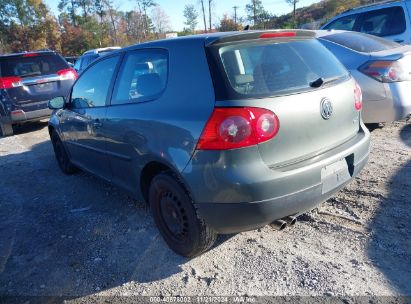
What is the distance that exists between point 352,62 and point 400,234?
9.01ft

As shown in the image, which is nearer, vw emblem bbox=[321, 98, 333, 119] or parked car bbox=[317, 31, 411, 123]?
vw emblem bbox=[321, 98, 333, 119]

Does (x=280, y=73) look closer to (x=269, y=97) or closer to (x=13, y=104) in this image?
(x=269, y=97)

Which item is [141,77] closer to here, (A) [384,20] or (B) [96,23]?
(A) [384,20]

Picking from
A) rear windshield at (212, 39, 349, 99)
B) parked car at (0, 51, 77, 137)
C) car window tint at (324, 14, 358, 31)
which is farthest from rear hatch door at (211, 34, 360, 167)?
parked car at (0, 51, 77, 137)

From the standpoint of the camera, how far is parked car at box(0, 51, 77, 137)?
25.7 ft

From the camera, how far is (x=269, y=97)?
93.7 inches

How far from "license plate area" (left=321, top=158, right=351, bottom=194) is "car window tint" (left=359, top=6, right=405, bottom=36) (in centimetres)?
561

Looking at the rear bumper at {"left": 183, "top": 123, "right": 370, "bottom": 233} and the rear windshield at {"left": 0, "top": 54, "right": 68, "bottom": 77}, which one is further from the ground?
the rear windshield at {"left": 0, "top": 54, "right": 68, "bottom": 77}

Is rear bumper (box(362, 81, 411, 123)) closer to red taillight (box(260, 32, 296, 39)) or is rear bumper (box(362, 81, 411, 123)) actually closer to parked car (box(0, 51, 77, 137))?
red taillight (box(260, 32, 296, 39))

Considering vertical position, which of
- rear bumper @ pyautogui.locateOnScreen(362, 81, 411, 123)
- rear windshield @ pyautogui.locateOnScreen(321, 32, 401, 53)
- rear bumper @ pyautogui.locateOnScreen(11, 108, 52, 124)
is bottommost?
rear bumper @ pyautogui.locateOnScreen(11, 108, 52, 124)

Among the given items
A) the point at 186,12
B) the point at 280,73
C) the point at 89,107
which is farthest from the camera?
the point at 186,12

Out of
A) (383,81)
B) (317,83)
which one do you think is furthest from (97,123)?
(383,81)

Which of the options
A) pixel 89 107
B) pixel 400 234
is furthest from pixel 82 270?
pixel 400 234

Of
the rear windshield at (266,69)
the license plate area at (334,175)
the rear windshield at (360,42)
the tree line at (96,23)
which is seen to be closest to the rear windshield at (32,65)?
the rear windshield at (360,42)
